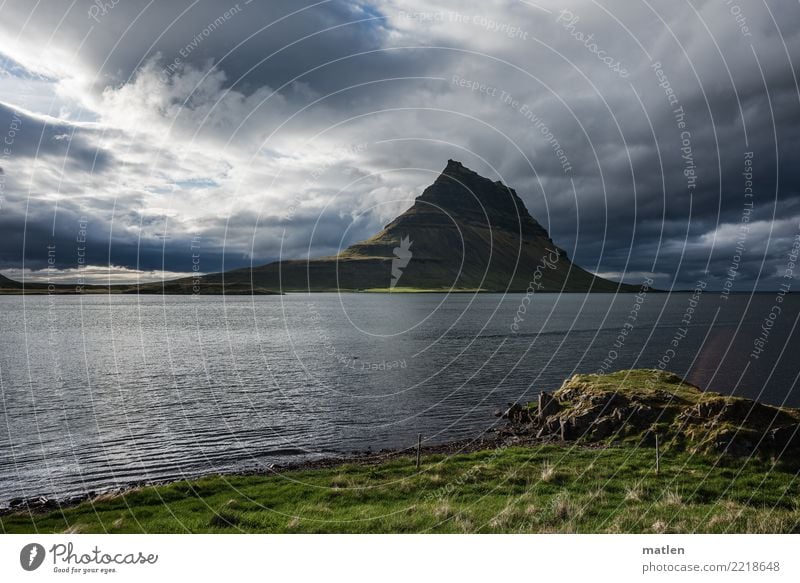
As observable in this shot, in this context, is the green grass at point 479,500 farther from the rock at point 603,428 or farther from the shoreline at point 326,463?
the rock at point 603,428

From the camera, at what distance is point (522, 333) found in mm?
129875

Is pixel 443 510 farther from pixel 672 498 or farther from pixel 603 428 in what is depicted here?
pixel 603 428

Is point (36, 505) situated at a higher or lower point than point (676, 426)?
lower

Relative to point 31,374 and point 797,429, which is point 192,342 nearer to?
point 31,374

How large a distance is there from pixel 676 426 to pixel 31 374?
78.5m

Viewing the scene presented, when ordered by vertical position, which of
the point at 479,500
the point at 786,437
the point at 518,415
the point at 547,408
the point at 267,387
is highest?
the point at 786,437

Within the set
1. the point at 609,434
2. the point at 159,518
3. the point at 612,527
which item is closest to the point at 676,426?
the point at 609,434

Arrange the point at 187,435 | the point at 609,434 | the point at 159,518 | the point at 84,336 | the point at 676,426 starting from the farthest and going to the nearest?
the point at 84,336 → the point at 187,435 → the point at 609,434 → the point at 676,426 → the point at 159,518

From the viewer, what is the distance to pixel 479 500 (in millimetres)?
22625

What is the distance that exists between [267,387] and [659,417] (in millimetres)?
46121

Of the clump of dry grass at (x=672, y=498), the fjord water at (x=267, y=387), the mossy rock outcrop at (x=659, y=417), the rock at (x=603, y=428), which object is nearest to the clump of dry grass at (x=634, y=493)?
the clump of dry grass at (x=672, y=498)
